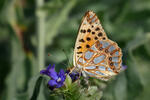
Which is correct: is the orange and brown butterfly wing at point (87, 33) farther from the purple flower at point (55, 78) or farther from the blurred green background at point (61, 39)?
the blurred green background at point (61, 39)

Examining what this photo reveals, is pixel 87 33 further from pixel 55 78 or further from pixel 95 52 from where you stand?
pixel 55 78

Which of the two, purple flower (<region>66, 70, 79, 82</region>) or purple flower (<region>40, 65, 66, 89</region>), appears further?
purple flower (<region>66, 70, 79, 82</region>)

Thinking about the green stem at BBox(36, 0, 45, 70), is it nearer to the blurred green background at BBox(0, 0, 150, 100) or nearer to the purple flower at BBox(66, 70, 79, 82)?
the blurred green background at BBox(0, 0, 150, 100)

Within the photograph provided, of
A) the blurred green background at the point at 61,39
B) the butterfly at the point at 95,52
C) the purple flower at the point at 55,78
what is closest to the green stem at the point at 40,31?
the blurred green background at the point at 61,39

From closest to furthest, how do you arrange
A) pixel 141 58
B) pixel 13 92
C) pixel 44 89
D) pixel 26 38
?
pixel 44 89 → pixel 13 92 → pixel 141 58 → pixel 26 38

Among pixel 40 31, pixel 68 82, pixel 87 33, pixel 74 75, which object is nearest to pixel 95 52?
pixel 87 33

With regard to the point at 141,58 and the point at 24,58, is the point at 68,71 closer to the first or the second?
the point at 24,58

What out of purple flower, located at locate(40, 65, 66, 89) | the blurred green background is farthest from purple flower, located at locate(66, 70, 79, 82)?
the blurred green background

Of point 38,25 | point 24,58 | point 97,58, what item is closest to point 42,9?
point 38,25
